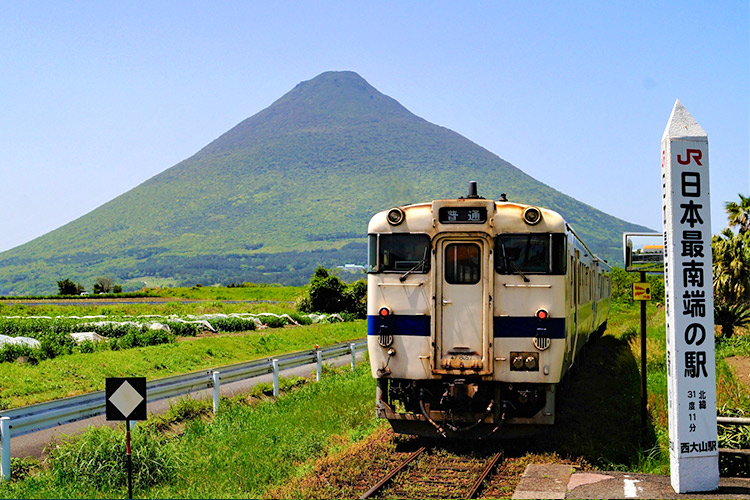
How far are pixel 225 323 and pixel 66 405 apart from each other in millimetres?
23937

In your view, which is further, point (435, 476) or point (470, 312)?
point (470, 312)

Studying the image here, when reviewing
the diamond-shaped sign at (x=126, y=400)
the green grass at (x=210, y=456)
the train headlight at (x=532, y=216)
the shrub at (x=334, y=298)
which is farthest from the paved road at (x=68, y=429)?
the shrub at (x=334, y=298)

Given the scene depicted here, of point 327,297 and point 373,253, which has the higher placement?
point 373,253

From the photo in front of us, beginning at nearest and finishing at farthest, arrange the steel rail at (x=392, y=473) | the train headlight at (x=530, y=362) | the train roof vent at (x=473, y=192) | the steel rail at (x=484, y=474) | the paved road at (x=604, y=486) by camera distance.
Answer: the paved road at (x=604, y=486), the steel rail at (x=392, y=473), the steel rail at (x=484, y=474), the train headlight at (x=530, y=362), the train roof vent at (x=473, y=192)

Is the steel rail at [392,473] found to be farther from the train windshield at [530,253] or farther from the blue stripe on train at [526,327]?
the train windshield at [530,253]

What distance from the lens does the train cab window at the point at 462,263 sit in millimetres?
12023

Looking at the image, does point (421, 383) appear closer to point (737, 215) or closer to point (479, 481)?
point (479, 481)

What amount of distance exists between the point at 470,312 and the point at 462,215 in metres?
1.46

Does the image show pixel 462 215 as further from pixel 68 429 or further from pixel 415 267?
pixel 68 429

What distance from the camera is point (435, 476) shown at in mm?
10633

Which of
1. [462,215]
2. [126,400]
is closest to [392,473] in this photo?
[126,400]

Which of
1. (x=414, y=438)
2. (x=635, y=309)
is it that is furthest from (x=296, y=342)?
(x=635, y=309)

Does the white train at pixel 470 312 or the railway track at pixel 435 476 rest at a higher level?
the white train at pixel 470 312

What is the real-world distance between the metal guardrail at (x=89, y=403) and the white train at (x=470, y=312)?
4.38m
